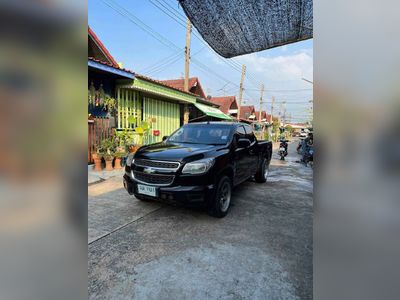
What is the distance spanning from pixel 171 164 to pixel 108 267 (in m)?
1.57

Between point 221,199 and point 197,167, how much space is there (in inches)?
31.2

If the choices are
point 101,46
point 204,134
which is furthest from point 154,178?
point 101,46

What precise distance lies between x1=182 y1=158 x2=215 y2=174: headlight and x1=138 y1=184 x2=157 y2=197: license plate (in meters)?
0.53

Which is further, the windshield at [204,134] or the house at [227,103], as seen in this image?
the house at [227,103]

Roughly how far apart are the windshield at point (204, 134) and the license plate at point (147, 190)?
145 cm

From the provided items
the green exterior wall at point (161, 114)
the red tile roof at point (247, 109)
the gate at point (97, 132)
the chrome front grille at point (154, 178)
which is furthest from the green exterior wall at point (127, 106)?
the red tile roof at point (247, 109)

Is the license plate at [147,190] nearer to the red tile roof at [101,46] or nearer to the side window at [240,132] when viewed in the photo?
the side window at [240,132]

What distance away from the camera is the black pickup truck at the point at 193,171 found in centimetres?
364

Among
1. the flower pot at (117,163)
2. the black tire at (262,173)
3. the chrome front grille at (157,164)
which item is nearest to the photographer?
the chrome front grille at (157,164)

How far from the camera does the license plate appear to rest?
3726mm

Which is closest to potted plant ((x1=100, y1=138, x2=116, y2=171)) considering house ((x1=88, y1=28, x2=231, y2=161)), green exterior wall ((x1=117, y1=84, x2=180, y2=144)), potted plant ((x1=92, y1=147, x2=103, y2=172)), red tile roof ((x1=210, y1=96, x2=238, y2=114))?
potted plant ((x1=92, y1=147, x2=103, y2=172))
